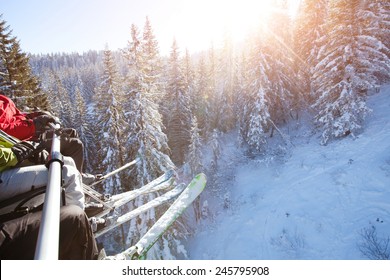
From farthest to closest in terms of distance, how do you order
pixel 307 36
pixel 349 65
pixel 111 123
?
pixel 307 36, pixel 111 123, pixel 349 65

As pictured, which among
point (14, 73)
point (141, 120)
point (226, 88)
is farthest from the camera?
point (226, 88)

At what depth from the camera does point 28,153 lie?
2936 millimetres

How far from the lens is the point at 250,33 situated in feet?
77.8

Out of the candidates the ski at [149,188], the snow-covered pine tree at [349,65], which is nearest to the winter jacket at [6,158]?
the ski at [149,188]

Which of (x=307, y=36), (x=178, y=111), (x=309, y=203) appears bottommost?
(x=309, y=203)

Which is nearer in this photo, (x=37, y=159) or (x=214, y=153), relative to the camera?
(x=37, y=159)

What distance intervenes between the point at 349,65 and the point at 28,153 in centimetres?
2041

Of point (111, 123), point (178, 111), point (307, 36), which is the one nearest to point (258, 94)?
point (307, 36)

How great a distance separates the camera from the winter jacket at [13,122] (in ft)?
11.4

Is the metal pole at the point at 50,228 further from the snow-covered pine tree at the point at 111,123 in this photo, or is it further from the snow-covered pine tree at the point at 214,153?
the snow-covered pine tree at the point at 214,153

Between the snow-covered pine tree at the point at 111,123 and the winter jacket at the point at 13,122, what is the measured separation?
15744 millimetres

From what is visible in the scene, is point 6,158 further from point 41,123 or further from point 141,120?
point 141,120
